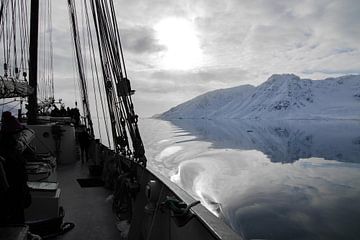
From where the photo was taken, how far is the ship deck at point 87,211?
452 cm

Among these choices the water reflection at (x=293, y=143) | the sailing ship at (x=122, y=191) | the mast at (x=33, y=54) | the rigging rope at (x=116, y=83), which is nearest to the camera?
the sailing ship at (x=122, y=191)

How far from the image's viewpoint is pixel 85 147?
37.2 ft

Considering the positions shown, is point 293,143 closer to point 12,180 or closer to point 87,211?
point 87,211

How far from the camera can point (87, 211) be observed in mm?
5586

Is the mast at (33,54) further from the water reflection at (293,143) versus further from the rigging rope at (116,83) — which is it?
the water reflection at (293,143)

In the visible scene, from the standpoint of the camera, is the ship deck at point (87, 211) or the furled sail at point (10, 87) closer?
the ship deck at point (87, 211)

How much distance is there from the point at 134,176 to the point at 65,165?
6.30 meters

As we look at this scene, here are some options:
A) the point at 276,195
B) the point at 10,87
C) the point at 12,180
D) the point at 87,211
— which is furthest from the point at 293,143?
the point at 12,180

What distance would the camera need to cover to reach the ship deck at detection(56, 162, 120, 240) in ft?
14.8

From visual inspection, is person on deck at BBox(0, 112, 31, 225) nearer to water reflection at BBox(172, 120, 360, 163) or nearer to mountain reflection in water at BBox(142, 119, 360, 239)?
mountain reflection in water at BBox(142, 119, 360, 239)

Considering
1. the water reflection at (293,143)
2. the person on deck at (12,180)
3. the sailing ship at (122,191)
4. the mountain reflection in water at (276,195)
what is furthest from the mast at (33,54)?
the water reflection at (293,143)

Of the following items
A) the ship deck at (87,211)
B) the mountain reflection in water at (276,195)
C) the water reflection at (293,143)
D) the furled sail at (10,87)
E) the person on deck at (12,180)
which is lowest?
the water reflection at (293,143)

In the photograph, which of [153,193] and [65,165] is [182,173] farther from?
[153,193]

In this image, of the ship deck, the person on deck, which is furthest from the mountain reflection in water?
the person on deck
